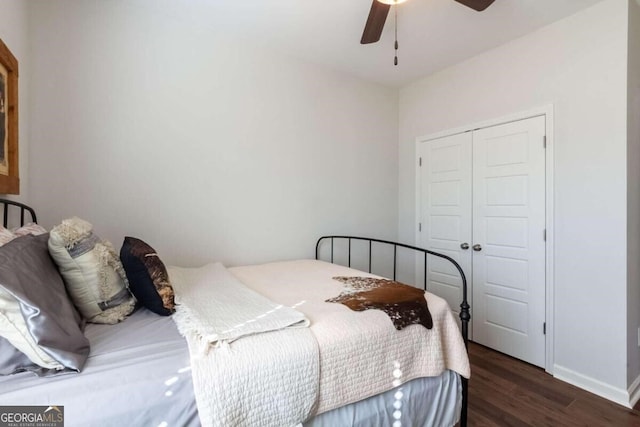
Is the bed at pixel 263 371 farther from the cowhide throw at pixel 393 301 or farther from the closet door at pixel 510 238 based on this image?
the closet door at pixel 510 238

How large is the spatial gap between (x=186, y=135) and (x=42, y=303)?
1.61 meters

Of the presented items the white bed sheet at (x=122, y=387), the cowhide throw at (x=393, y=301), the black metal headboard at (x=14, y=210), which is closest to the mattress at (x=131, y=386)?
the white bed sheet at (x=122, y=387)

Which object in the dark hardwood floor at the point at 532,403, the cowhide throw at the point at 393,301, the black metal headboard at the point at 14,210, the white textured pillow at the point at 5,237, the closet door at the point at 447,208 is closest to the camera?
the white textured pillow at the point at 5,237

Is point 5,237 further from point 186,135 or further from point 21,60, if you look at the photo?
point 186,135

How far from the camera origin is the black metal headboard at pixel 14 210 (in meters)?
1.50

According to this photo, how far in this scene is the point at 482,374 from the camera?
2.24 metres

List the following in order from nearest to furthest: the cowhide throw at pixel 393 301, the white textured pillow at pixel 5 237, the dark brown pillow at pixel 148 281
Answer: the white textured pillow at pixel 5 237, the dark brown pillow at pixel 148 281, the cowhide throw at pixel 393 301

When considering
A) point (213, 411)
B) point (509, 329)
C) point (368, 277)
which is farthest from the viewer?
point (509, 329)

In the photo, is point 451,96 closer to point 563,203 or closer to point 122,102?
point 563,203

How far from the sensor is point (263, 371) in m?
0.99

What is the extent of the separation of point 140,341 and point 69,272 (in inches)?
15.3

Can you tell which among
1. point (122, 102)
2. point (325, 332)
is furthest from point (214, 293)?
point (122, 102)

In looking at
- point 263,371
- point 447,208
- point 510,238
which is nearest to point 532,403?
point 510,238

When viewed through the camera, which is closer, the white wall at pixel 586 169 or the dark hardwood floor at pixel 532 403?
the dark hardwood floor at pixel 532 403
